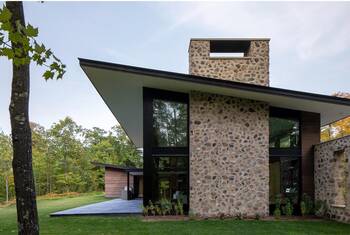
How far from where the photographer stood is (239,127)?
12.0 metres

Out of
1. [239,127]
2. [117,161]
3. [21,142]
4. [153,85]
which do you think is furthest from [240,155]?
[117,161]

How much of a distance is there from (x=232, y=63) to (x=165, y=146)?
4.12 m

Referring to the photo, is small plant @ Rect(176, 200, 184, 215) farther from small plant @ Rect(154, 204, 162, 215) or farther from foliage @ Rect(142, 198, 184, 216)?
small plant @ Rect(154, 204, 162, 215)

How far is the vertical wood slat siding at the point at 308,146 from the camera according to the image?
41.1 feet

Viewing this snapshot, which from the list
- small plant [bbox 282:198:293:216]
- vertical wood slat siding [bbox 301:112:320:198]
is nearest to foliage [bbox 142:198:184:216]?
small plant [bbox 282:198:293:216]

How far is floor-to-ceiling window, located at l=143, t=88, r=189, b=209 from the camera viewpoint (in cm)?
1195

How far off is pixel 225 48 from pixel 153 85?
4.16m

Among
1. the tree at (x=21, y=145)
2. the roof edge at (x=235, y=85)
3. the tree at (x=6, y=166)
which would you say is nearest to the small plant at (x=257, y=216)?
the roof edge at (x=235, y=85)

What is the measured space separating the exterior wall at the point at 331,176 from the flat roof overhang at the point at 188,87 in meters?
1.28

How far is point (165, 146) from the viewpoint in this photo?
12.2m

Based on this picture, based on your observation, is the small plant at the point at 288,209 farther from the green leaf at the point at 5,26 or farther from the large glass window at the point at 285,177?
the green leaf at the point at 5,26

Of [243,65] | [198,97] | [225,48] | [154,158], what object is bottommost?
[154,158]

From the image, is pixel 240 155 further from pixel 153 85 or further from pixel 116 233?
pixel 116 233

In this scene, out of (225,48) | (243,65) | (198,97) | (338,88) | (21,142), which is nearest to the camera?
(21,142)
